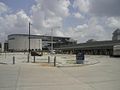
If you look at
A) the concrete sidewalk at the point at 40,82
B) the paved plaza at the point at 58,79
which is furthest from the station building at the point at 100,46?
the concrete sidewalk at the point at 40,82

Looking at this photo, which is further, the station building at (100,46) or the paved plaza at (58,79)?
the station building at (100,46)

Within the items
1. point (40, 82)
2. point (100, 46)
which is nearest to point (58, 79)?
point (40, 82)

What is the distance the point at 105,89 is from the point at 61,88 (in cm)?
206

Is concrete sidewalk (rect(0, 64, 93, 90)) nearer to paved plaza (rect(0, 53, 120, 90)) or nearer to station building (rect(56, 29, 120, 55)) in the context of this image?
paved plaza (rect(0, 53, 120, 90))

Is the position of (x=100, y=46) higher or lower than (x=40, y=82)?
higher

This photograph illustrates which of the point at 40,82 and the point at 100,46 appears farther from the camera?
the point at 100,46

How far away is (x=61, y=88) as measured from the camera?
12617mm

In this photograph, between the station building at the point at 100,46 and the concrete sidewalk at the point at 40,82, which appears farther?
the station building at the point at 100,46

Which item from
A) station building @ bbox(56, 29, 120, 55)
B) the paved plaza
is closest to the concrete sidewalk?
the paved plaza

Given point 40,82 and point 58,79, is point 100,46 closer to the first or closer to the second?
point 58,79

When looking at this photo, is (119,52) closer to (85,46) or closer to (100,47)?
(100,47)

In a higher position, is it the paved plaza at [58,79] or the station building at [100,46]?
the station building at [100,46]

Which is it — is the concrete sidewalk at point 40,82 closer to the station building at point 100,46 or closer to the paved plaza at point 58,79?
the paved plaza at point 58,79

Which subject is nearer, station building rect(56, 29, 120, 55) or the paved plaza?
the paved plaza
